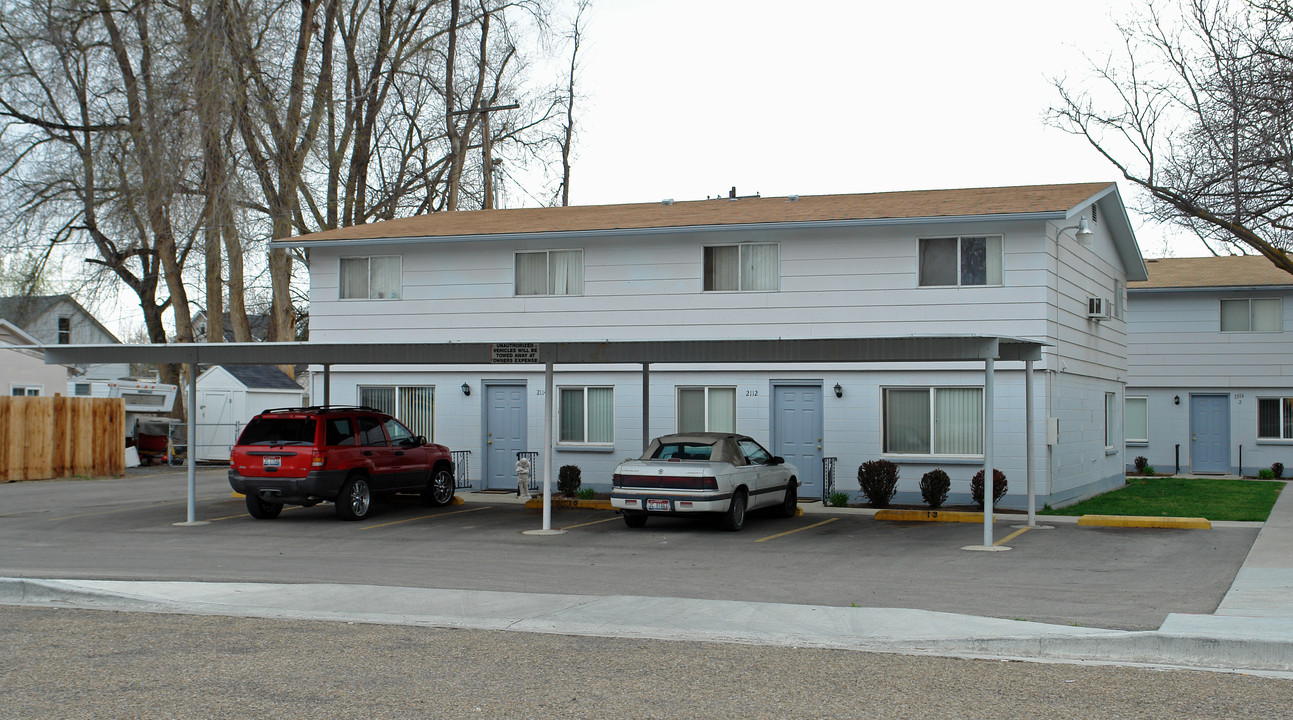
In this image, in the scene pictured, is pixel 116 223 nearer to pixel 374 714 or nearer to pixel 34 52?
pixel 34 52

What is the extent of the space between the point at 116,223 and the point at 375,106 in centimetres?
778

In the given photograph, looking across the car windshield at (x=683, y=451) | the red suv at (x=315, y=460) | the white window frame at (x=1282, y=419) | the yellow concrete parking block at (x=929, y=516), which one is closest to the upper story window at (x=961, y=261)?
the yellow concrete parking block at (x=929, y=516)

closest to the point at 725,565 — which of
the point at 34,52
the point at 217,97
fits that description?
the point at 217,97

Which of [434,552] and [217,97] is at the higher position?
[217,97]

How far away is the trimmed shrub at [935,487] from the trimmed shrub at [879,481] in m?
0.60

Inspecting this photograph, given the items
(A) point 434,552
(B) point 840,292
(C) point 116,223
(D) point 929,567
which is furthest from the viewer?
(C) point 116,223

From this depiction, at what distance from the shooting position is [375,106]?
34188 millimetres

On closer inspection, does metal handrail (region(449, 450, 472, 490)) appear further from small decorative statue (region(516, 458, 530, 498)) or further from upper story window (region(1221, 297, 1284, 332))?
upper story window (region(1221, 297, 1284, 332))

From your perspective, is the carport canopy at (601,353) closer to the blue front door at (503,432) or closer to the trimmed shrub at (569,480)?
the trimmed shrub at (569,480)

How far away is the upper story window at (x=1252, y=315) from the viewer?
30812 mm

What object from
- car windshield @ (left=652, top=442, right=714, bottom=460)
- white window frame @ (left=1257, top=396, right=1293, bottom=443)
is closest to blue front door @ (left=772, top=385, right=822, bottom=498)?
car windshield @ (left=652, top=442, right=714, bottom=460)

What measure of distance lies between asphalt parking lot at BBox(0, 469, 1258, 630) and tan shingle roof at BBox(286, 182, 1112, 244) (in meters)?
5.23

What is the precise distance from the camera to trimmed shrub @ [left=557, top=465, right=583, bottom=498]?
21.3 m

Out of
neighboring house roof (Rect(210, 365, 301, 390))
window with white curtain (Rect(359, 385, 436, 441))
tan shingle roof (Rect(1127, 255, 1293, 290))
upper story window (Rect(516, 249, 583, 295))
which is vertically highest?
tan shingle roof (Rect(1127, 255, 1293, 290))
